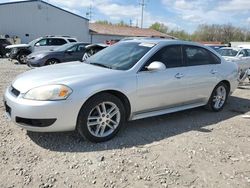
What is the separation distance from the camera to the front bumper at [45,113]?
3.88 m

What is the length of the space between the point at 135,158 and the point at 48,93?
56.7 inches

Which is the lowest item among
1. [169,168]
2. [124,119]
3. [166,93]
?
[169,168]

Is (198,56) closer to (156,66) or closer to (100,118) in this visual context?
(156,66)

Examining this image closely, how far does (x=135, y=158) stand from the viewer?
12.9ft

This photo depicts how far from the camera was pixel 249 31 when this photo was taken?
63.4 m

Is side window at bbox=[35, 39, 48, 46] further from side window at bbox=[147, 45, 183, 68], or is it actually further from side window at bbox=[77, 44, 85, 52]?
side window at bbox=[147, 45, 183, 68]

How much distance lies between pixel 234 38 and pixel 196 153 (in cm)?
6537

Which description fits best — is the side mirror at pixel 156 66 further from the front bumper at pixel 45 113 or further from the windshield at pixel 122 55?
the front bumper at pixel 45 113

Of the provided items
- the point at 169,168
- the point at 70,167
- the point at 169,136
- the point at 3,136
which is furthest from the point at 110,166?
the point at 3,136

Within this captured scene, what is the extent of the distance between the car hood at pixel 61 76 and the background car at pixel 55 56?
8411 millimetres

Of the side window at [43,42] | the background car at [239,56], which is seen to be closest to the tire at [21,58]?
the side window at [43,42]

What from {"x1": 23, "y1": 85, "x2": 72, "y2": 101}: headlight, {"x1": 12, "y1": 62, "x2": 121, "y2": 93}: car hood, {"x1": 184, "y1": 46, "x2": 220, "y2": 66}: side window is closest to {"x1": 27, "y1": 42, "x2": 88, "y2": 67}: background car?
{"x1": 12, "y1": 62, "x2": 121, "y2": 93}: car hood

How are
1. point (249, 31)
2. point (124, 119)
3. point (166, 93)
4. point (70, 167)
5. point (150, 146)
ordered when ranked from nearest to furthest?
point (70, 167) → point (150, 146) → point (124, 119) → point (166, 93) → point (249, 31)

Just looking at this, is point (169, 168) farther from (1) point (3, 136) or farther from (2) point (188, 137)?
(1) point (3, 136)
